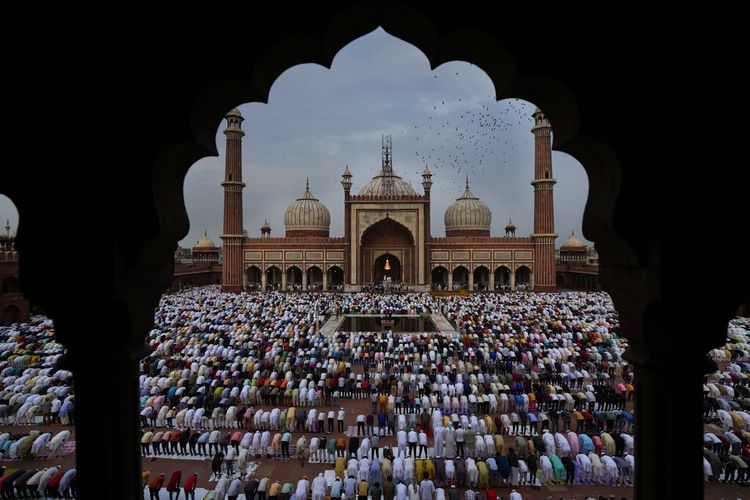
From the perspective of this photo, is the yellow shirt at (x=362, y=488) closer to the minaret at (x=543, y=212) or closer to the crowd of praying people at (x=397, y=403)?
the crowd of praying people at (x=397, y=403)

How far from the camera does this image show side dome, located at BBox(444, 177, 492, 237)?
43.8 metres

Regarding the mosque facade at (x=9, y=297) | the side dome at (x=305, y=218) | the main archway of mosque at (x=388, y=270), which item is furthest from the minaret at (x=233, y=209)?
the mosque facade at (x=9, y=297)

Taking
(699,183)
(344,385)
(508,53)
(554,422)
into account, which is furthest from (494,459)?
(508,53)

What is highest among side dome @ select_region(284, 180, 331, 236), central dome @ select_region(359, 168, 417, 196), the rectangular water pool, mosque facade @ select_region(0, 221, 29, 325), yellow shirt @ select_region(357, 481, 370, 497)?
central dome @ select_region(359, 168, 417, 196)

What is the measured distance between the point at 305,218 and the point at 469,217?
1734 cm

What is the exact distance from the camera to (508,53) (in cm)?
193

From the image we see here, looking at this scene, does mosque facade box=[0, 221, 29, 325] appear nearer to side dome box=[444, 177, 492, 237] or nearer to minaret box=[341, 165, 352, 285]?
minaret box=[341, 165, 352, 285]

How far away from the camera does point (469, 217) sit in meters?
43.9

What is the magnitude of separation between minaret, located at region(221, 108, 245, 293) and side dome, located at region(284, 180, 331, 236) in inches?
289

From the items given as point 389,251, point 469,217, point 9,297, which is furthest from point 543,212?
point 9,297

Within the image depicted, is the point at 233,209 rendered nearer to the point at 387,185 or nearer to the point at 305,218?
the point at 305,218

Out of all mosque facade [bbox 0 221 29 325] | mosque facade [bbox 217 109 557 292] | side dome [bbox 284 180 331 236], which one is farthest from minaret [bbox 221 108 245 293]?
mosque facade [bbox 0 221 29 325]

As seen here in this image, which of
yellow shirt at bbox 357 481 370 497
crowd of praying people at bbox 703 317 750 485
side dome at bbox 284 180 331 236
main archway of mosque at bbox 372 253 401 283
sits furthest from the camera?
side dome at bbox 284 180 331 236

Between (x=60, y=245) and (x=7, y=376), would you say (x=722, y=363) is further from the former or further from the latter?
(x=7, y=376)
